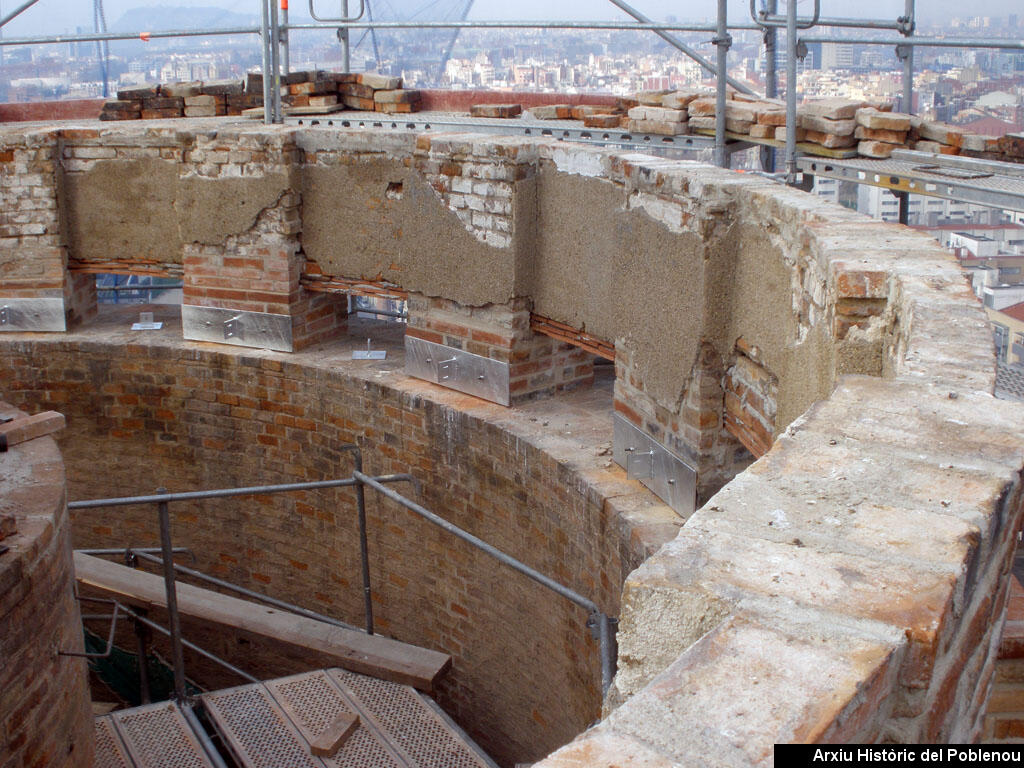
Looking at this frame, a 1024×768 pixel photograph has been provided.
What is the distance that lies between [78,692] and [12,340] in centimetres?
388

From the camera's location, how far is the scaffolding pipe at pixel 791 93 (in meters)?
5.75

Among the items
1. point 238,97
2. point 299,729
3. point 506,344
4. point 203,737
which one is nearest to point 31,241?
point 238,97

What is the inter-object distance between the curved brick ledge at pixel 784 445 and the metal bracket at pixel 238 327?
177cm

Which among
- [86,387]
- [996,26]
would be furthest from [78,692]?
[996,26]

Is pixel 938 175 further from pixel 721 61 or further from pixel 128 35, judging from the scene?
pixel 128 35

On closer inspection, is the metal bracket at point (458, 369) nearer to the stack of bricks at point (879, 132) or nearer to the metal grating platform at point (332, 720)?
the metal grating platform at point (332, 720)

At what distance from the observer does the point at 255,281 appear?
7.80 meters

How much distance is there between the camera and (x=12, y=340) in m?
8.18

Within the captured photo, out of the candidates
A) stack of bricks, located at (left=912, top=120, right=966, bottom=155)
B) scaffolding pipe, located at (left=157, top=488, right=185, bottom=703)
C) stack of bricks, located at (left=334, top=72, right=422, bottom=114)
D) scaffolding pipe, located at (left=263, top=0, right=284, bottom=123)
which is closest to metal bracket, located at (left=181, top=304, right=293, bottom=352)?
scaffolding pipe, located at (left=263, top=0, right=284, bottom=123)

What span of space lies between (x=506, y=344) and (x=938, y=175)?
97.8 inches

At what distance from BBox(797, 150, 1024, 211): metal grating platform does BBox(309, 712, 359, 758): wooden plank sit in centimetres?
367

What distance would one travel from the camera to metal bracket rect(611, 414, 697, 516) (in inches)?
213

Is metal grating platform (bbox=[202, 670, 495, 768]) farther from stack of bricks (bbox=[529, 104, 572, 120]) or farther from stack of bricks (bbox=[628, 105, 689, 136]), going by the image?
stack of bricks (bbox=[529, 104, 572, 120])

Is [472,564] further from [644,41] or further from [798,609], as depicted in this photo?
[644,41]
